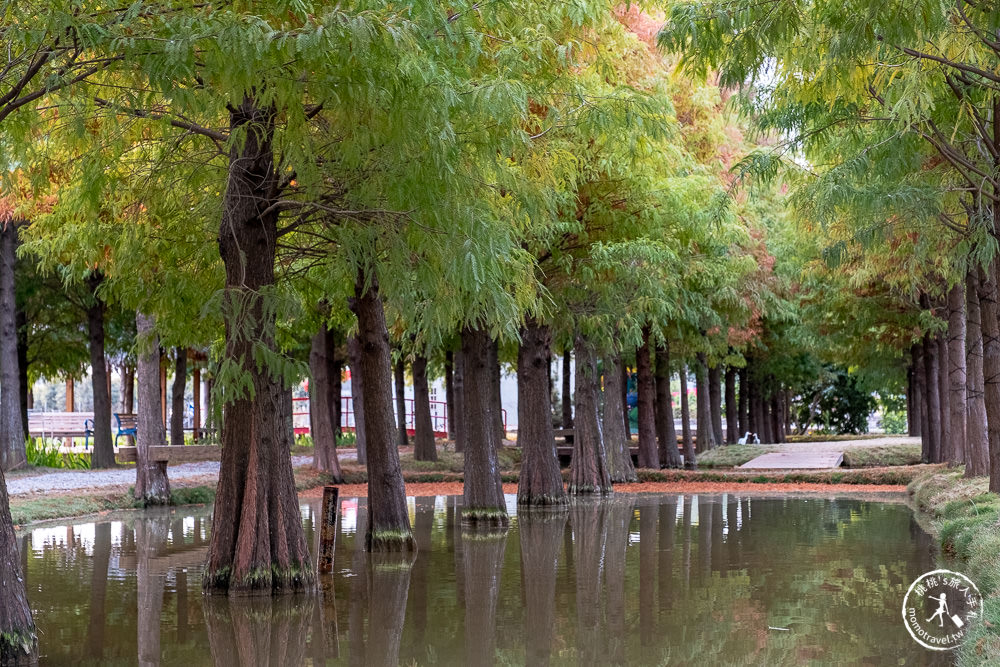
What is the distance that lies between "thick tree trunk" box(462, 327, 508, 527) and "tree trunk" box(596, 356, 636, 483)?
1045 cm

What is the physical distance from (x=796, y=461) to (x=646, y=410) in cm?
594

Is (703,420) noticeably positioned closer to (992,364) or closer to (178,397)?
(178,397)

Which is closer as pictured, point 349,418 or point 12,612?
Answer: point 12,612

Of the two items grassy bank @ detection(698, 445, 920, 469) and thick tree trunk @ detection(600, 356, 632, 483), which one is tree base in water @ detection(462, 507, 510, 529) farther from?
grassy bank @ detection(698, 445, 920, 469)

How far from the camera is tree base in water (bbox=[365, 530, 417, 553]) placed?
1481cm

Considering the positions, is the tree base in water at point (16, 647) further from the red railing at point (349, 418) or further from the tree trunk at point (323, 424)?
the red railing at point (349, 418)

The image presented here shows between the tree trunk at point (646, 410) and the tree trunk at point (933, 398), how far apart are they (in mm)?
7813

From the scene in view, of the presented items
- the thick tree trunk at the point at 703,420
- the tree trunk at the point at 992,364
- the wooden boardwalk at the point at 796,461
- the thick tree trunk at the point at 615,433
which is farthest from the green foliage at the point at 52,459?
the tree trunk at the point at 992,364

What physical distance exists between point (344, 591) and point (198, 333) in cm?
466

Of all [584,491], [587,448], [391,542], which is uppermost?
[587,448]

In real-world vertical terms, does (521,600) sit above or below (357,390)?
below

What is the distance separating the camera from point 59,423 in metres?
37.4

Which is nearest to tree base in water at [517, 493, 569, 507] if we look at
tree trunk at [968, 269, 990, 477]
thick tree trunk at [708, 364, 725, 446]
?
tree trunk at [968, 269, 990, 477]

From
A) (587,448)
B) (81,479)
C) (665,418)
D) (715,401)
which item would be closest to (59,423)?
(81,479)
